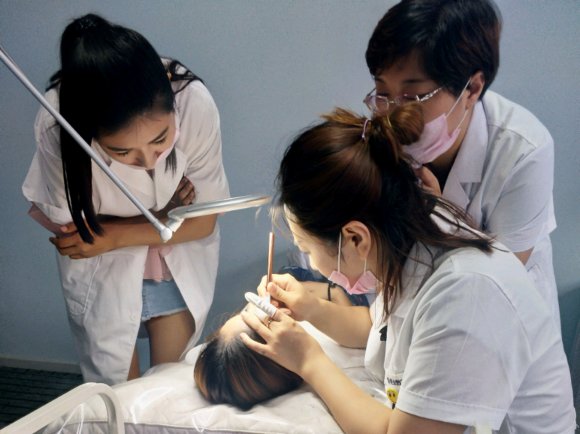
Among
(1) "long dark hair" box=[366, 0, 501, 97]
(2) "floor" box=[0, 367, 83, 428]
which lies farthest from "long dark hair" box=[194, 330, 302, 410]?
(1) "long dark hair" box=[366, 0, 501, 97]

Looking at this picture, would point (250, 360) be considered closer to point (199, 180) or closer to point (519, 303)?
point (199, 180)

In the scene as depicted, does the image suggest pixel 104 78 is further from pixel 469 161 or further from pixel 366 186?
pixel 469 161

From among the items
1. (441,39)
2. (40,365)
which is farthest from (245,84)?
(40,365)

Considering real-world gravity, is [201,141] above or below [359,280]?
above

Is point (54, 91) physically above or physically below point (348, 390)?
above

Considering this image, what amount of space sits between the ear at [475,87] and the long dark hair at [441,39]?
1 centimetres

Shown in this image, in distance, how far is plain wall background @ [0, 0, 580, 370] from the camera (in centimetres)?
139

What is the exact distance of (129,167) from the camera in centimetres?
134

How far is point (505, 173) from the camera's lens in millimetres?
1442

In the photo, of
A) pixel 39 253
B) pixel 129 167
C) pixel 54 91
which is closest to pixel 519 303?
pixel 129 167

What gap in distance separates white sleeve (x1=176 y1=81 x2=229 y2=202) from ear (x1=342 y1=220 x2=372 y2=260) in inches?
19.2

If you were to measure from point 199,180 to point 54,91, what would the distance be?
1.29 ft

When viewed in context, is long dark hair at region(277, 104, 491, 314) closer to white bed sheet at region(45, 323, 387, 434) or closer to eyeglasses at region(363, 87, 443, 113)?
eyeglasses at region(363, 87, 443, 113)

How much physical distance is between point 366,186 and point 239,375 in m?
0.62
